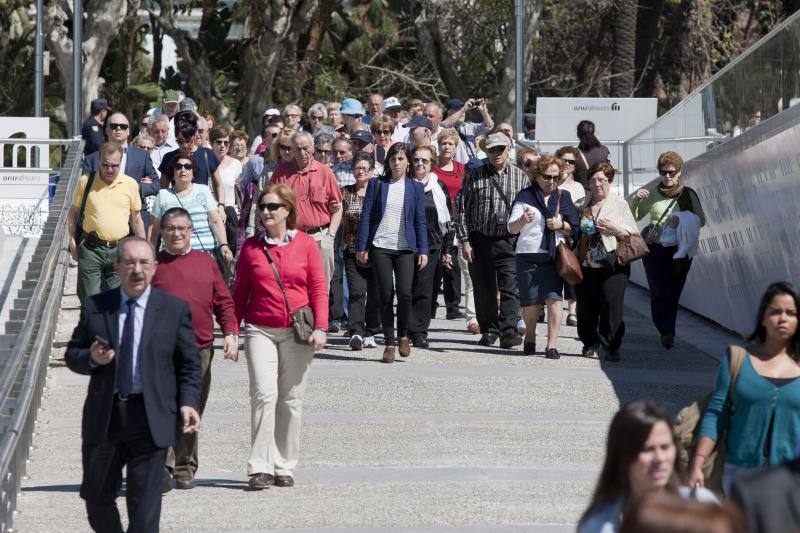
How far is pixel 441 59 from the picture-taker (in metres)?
31.8

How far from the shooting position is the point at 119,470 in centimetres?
706

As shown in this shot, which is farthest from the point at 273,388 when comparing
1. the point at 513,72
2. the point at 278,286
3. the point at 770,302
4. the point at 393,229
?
the point at 513,72

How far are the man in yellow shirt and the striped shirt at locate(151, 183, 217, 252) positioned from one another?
1.70ft

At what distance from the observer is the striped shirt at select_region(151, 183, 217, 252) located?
458 inches

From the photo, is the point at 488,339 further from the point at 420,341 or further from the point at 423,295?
the point at 423,295

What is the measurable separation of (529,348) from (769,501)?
349 inches

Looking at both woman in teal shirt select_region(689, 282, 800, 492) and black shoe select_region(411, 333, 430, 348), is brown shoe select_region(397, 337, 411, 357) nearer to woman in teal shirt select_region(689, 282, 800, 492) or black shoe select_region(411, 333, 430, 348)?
black shoe select_region(411, 333, 430, 348)

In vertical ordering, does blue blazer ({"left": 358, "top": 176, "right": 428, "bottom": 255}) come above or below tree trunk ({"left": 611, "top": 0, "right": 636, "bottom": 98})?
below

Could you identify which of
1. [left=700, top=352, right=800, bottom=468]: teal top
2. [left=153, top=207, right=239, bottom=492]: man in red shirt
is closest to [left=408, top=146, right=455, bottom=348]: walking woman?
[left=153, top=207, right=239, bottom=492]: man in red shirt

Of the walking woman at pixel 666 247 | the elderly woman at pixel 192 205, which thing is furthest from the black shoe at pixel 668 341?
the elderly woman at pixel 192 205

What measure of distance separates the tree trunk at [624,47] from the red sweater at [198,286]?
87.5ft

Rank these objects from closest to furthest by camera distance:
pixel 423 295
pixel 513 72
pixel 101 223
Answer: pixel 101 223 → pixel 423 295 → pixel 513 72

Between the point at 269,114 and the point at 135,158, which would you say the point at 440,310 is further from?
the point at 135,158

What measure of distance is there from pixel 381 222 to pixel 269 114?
12.2 ft
